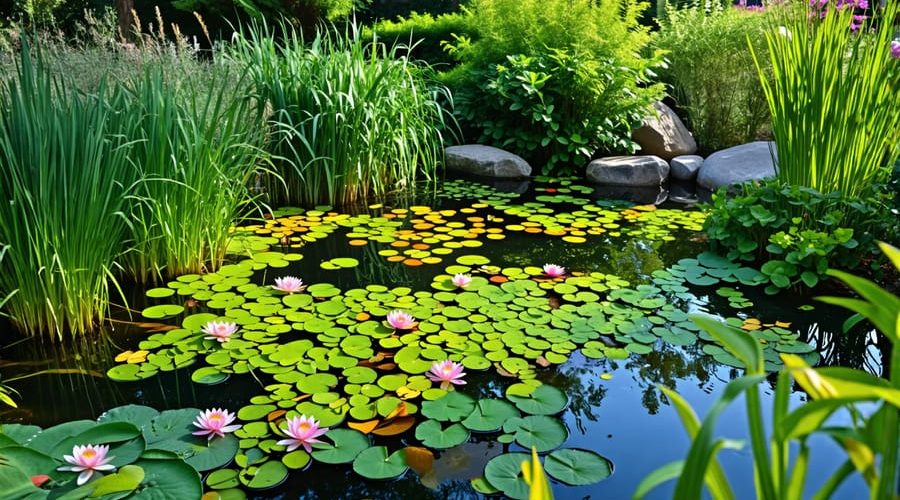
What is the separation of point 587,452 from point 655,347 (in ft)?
2.60

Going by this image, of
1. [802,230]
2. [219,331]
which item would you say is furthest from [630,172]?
[219,331]

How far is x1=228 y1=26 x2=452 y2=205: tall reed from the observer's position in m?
4.43

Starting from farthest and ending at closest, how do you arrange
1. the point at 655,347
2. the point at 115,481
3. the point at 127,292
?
the point at 127,292, the point at 655,347, the point at 115,481

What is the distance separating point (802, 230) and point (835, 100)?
610 millimetres

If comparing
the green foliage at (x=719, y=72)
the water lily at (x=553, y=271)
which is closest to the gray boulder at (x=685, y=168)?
the green foliage at (x=719, y=72)

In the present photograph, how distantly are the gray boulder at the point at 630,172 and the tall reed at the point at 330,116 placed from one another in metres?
1.58

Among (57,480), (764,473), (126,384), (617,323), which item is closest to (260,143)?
(126,384)

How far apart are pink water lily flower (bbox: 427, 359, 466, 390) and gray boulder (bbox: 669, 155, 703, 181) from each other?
155 inches

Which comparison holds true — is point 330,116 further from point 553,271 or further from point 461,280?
point 553,271

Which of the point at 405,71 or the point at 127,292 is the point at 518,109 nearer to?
the point at 405,71

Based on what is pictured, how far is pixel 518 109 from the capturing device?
5863mm

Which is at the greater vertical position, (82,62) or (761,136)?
(82,62)

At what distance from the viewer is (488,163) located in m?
5.66

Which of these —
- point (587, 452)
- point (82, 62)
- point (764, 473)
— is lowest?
point (587, 452)
